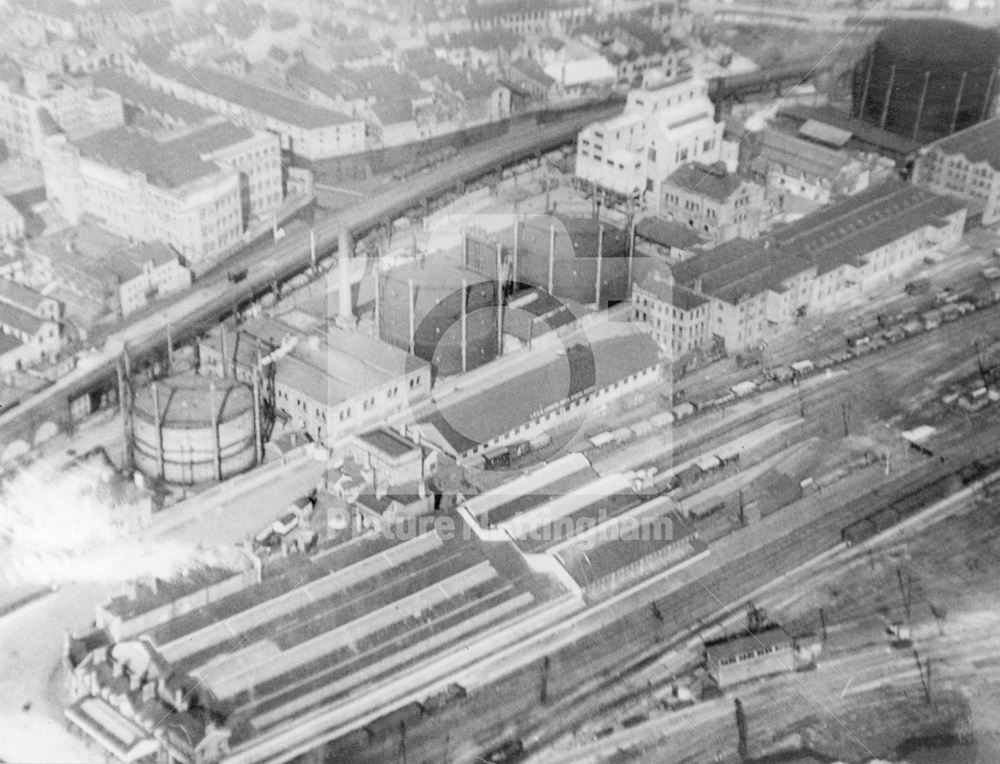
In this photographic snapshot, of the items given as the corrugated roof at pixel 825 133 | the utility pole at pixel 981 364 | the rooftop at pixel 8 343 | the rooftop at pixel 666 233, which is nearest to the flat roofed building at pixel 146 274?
the rooftop at pixel 8 343

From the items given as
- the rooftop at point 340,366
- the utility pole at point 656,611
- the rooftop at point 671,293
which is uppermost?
the rooftop at point 671,293

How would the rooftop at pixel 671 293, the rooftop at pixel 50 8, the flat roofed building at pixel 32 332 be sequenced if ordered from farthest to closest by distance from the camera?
1. the rooftop at pixel 50 8
2. the rooftop at pixel 671 293
3. the flat roofed building at pixel 32 332

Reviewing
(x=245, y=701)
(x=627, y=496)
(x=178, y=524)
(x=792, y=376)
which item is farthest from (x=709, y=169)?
(x=245, y=701)

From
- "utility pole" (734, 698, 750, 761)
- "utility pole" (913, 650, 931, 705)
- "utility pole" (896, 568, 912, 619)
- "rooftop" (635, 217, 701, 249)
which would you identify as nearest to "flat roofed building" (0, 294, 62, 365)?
"rooftop" (635, 217, 701, 249)

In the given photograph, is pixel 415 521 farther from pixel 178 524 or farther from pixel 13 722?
pixel 13 722

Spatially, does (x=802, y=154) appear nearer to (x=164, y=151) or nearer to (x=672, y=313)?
(x=672, y=313)

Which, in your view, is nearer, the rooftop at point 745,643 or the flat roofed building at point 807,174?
the rooftop at point 745,643

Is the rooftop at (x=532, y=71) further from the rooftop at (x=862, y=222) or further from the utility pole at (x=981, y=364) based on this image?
the utility pole at (x=981, y=364)
